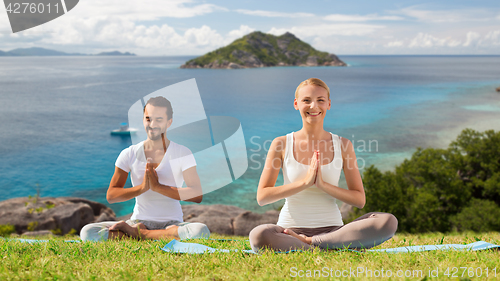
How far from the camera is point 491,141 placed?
23.2 meters

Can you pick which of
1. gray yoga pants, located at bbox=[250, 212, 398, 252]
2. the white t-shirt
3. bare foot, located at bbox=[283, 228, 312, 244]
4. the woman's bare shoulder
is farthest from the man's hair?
bare foot, located at bbox=[283, 228, 312, 244]

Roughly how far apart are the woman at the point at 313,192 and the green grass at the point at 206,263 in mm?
196

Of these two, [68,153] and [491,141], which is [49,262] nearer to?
[491,141]

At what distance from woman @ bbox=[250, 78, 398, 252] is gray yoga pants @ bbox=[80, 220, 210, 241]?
4.79 ft

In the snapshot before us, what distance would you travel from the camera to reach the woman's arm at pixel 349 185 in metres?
3.91

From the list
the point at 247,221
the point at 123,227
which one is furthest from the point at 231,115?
the point at 123,227

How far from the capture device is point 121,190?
4984mm

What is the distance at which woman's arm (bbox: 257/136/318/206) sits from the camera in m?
3.85

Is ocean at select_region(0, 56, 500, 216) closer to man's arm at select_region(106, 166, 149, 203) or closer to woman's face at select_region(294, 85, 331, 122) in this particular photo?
man's arm at select_region(106, 166, 149, 203)

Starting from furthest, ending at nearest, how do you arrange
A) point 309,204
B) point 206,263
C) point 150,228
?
point 150,228, point 309,204, point 206,263

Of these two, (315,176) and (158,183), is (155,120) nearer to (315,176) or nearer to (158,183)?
(158,183)

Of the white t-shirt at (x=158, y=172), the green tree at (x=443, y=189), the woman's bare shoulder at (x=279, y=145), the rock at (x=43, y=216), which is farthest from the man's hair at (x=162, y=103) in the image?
the green tree at (x=443, y=189)

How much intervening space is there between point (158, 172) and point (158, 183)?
26 cm

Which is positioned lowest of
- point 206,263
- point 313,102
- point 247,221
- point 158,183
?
point 247,221
